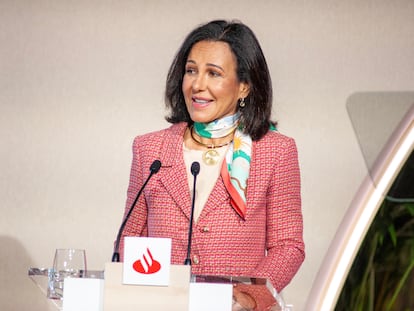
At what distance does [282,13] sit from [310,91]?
1.26 ft

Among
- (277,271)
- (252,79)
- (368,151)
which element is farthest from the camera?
(252,79)

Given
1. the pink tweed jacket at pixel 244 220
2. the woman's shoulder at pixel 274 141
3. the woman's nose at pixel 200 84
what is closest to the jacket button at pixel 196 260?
the pink tweed jacket at pixel 244 220

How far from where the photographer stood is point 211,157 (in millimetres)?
2406

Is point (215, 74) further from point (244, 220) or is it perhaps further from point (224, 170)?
point (244, 220)

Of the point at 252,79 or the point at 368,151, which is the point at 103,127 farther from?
the point at 368,151

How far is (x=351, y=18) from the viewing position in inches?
157

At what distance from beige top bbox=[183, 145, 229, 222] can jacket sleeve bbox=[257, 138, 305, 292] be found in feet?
0.52

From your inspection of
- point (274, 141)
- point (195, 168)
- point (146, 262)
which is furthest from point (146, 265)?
point (274, 141)

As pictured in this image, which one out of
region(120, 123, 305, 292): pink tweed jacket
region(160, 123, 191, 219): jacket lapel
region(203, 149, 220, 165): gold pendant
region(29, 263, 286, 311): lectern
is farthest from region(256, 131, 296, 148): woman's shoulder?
region(29, 263, 286, 311): lectern

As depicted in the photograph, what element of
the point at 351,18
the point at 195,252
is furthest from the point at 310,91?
the point at 195,252

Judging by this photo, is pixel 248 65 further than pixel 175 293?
Yes

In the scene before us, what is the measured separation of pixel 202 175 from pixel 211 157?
0.06m

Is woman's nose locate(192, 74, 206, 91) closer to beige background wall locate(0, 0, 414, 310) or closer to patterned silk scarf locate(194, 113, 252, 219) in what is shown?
patterned silk scarf locate(194, 113, 252, 219)

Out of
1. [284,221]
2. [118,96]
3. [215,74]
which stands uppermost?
[215,74]
